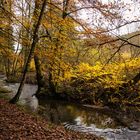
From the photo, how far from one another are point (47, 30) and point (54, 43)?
1841 millimetres

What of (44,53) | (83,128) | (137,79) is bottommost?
(83,128)

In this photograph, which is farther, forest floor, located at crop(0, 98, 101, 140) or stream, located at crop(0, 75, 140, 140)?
stream, located at crop(0, 75, 140, 140)

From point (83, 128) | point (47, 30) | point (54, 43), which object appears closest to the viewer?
point (83, 128)

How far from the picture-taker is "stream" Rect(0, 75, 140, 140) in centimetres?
1399

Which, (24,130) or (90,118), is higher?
(24,130)

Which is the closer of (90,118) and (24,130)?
(24,130)

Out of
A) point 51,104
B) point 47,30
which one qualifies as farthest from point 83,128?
point 47,30

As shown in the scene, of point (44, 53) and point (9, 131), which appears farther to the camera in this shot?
point (44, 53)

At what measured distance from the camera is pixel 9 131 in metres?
9.73

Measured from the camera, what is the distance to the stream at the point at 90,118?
45.9 feet

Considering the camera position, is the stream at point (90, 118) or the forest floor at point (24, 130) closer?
the forest floor at point (24, 130)

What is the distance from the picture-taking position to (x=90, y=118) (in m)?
16.7

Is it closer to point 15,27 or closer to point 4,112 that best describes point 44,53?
point 15,27

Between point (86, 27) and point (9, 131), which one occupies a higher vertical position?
point (86, 27)
